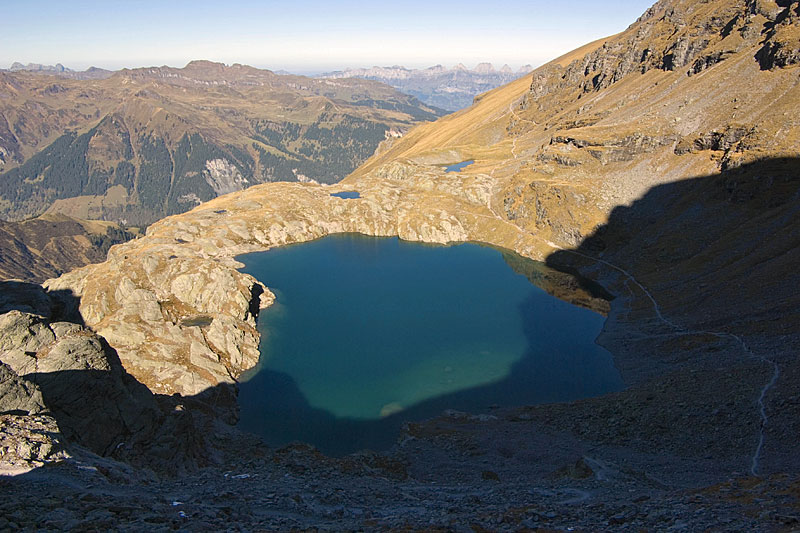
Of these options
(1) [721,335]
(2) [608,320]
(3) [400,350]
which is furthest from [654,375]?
(3) [400,350]

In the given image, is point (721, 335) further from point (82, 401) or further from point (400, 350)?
point (82, 401)

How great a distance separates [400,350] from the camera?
91750 millimetres

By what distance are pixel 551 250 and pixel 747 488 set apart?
119 m

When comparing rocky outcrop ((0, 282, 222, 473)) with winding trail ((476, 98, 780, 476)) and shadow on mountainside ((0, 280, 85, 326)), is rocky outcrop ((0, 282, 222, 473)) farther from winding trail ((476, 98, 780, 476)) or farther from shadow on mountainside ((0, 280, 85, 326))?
winding trail ((476, 98, 780, 476))

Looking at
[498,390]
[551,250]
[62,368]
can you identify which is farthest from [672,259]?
[62,368]

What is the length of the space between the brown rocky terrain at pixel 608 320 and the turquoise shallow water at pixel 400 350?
6.49 metres

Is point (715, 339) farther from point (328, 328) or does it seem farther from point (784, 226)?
point (328, 328)

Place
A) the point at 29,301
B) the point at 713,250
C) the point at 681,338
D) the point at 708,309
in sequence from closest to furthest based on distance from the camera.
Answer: the point at 29,301
the point at 681,338
the point at 708,309
the point at 713,250

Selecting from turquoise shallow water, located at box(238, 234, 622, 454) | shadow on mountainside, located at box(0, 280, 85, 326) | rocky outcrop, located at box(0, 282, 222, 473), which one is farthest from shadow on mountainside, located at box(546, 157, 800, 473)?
shadow on mountainside, located at box(0, 280, 85, 326)

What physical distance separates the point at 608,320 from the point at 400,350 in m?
49.0

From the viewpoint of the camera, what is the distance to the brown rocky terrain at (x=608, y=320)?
3100 cm

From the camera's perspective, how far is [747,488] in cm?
3092

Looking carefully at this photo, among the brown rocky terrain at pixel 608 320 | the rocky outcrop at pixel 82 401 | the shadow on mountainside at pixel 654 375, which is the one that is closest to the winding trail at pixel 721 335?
the brown rocky terrain at pixel 608 320

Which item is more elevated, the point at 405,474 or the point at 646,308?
the point at 646,308
